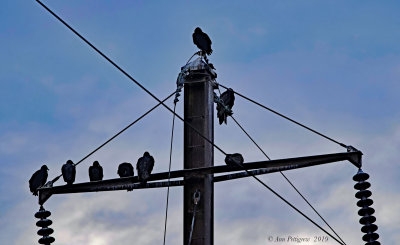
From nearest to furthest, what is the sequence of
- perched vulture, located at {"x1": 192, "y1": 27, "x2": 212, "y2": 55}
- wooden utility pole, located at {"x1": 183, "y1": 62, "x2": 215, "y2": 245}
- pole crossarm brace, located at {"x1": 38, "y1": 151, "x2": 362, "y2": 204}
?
wooden utility pole, located at {"x1": 183, "y1": 62, "x2": 215, "y2": 245}
pole crossarm brace, located at {"x1": 38, "y1": 151, "x2": 362, "y2": 204}
perched vulture, located at {"x1": 192, "y1": 27, "x2": 212, "y2": 55}

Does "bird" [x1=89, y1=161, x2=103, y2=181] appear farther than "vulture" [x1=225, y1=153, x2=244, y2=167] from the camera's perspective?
Yes

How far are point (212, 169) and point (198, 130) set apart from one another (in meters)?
0.74

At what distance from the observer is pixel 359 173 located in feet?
52.8

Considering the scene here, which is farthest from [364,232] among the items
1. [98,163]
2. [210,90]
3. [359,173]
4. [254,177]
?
[98,163]

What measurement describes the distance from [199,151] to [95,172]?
2.10m

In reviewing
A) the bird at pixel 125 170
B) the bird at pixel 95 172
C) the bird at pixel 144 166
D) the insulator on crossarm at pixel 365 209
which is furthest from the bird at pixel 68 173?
the insulator on crossarm at pixel 365 209

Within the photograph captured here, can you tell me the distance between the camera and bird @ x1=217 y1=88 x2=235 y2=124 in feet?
61.0

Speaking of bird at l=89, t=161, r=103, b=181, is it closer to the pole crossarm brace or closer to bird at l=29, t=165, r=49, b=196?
the pole crossarm brace

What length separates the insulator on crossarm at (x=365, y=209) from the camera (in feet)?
50.6

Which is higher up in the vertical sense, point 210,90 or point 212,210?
point 210,90

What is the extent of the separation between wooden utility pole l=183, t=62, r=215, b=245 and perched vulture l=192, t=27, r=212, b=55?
1.05 meters

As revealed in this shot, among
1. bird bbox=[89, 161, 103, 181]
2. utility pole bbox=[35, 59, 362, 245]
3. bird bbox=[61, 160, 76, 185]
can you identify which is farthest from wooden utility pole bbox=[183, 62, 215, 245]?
bird bbox=[61, 160, 76, 185]

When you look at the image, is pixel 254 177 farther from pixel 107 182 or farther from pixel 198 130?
pixel 107 182

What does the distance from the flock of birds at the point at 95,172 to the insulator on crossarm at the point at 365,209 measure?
348 cm
